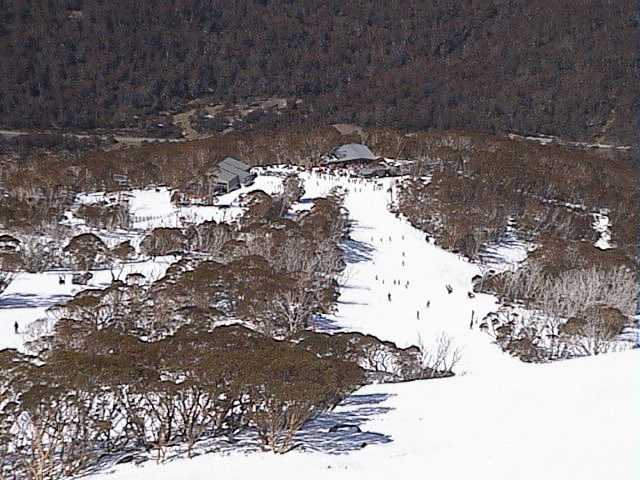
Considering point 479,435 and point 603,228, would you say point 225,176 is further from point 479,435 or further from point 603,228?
point 479,435

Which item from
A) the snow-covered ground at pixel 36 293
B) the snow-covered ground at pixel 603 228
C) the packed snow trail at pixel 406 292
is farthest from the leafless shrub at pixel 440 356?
the snow-covered ground at pixel 603 228

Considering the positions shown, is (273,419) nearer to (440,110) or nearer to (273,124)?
(273,124)

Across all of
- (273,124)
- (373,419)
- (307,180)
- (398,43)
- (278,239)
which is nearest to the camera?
(373,419)

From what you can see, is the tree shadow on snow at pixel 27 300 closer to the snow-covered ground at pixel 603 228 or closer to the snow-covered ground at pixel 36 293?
the snow-covered ground at pixel 36 293

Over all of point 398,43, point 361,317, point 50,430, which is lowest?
point 361,317

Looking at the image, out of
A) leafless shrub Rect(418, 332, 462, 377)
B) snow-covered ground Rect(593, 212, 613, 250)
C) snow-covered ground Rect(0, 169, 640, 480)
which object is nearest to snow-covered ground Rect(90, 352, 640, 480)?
snow-covered ground Rect(0, 169, 640, 480)

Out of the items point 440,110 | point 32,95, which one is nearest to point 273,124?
point 440,110

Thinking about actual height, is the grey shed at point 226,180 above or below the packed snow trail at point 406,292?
above

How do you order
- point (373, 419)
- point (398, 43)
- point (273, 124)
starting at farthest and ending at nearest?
point (398, 43), point (273, 124), point (373, 419)

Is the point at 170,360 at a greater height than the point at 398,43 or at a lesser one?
lesser
